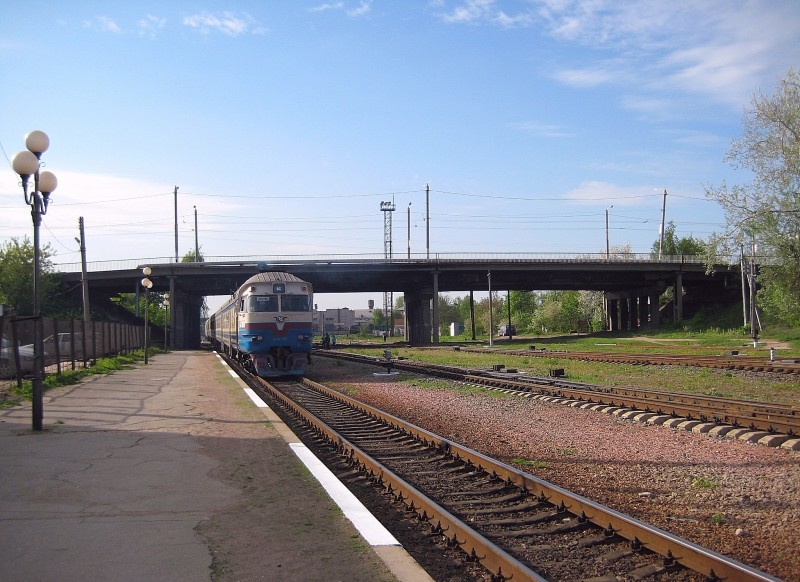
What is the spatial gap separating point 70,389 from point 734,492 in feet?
50.7

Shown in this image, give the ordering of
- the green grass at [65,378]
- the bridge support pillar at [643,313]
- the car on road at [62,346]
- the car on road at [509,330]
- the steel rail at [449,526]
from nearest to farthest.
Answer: the steel rail at [449,526] < the green grass at [65,378] < the car on road at [62,346] < the car on road at [509,330] < the bridge support pillar at [643,313]

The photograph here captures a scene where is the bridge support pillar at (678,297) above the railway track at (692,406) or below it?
above

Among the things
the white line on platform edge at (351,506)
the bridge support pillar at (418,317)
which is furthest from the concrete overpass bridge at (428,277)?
the white line on platform edge at (351,506)

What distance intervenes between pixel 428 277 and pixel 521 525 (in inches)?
2290

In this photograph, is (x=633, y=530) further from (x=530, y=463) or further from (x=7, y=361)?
(x=7, y=361)

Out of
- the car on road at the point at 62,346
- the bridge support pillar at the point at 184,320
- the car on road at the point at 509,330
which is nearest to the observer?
the car on road at the point at 62,346

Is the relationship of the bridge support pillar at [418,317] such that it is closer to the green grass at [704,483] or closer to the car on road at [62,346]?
the car on road at [62,346]

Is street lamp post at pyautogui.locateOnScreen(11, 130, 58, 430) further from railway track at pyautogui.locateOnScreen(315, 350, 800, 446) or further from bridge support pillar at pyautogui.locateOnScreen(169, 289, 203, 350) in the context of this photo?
bridge support pillar at pyautogui.locateOnScreen(169, 289, 203, 350)

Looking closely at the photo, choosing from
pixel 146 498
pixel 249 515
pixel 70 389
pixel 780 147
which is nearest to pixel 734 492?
pixel 249 515

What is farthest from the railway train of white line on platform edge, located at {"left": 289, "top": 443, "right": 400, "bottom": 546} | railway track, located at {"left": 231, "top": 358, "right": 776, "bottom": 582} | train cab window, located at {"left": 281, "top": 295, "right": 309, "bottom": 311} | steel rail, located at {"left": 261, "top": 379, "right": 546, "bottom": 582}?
white line on platform edge, located at {"left": 289, "top": 443, "right": 400, "bottom": 546}

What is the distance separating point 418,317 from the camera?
6788cm

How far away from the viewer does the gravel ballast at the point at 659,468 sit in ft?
19.1

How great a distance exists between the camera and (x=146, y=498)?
674 centimetres

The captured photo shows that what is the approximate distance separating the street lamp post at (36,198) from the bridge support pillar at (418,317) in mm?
51719
